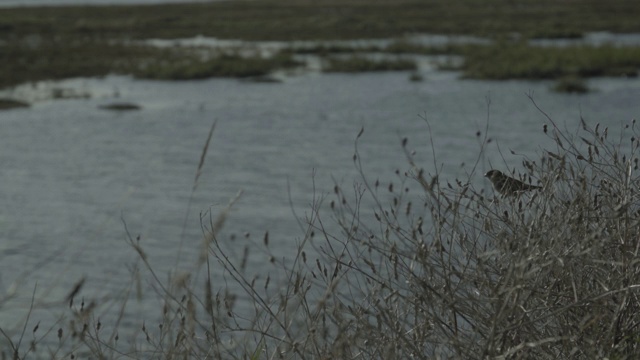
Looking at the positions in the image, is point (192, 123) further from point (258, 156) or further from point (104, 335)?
point (104, 335)

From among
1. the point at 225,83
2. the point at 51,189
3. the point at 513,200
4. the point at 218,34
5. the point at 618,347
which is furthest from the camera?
the point at 218,34

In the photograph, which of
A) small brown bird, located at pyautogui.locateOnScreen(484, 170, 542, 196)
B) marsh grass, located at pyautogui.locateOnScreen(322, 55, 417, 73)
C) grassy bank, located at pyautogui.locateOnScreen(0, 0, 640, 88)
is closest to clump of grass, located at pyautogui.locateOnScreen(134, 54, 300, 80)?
grassy bank, located at pyautogui.locateOnScreen(0, 0, 640, 88)

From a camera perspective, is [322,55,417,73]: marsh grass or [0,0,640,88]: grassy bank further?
[322,55,417,73]: marsh grass

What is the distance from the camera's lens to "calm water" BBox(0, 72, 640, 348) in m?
13.1

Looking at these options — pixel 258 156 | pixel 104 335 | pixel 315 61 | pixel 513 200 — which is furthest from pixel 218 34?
pixel 513 200

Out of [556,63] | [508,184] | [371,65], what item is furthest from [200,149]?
[508,184]

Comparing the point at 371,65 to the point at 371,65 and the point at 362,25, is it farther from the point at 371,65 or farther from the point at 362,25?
the point at 362,25

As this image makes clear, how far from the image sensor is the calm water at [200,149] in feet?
42.9

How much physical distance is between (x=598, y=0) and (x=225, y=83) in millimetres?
62081

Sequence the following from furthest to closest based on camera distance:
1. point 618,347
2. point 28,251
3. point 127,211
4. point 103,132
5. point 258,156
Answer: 1. point 103,132
2. point 258,156
3. point 127,211
4. point 28,251
5. point 618,347

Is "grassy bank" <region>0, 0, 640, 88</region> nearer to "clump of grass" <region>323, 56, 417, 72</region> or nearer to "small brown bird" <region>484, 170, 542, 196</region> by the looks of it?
"clump of grass" <region>323, 56, 417, 72</region>

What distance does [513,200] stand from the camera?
495cm

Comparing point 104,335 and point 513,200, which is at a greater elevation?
point 513,200

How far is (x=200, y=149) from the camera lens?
21.2 meters
